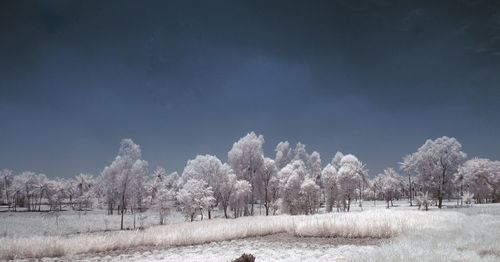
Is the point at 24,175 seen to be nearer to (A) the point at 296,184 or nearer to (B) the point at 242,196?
(B) the point at 242,196

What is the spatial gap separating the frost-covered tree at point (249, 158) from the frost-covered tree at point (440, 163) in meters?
33.5

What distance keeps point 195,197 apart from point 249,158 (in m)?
13.3

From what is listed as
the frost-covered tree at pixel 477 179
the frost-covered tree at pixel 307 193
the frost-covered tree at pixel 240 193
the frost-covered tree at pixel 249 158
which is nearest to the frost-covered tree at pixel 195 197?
the frost-covered tree at pixel 240 193

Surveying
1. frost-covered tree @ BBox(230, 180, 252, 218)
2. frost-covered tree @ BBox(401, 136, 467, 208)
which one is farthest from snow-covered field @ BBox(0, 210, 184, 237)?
frost-covered tree @ BBox(401, 136, 467, 208)

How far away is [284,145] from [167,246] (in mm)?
65741

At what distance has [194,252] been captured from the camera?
17.8 meters

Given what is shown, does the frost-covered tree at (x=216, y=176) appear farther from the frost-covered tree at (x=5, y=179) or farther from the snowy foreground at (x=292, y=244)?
the frost-covered tree at (x=5, y=179)

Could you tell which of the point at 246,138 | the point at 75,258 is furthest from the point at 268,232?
the point at 246,138

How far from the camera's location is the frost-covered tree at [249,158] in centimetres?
6150

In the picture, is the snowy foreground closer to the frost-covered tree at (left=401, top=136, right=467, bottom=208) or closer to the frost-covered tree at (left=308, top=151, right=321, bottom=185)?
the frost-covered tree at (left=401, top=136, right=467, bottom=208)

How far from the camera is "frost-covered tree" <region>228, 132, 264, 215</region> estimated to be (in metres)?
61.5

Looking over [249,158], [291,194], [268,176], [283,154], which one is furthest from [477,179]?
[249,158]

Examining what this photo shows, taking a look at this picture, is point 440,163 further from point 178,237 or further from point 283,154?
point 178,237

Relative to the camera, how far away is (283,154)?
272ft
